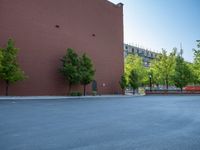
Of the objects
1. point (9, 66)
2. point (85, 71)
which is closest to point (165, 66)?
point (85, 71)

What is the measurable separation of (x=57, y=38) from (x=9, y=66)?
862cm

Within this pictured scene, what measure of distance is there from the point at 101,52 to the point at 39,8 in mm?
12121

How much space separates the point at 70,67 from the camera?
26625 millimetres

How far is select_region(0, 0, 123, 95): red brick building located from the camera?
24.2 m

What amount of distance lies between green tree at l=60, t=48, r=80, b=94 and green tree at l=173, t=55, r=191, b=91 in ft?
64.7

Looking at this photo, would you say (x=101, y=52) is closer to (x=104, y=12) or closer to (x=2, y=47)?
(x=104, y=12)

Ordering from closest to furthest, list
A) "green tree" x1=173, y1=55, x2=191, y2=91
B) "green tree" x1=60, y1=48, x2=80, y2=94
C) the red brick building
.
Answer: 1. the red brick building
2. "green tree" x1=60, y1=48, x2=80, y2=94
3. "green tree" x1=173, y1=55, x2=191, y2=91

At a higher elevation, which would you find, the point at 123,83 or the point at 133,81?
the point at 133,81

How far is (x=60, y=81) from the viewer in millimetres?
27859

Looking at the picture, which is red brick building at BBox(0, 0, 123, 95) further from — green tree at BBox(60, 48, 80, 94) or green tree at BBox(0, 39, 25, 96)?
green tree at BBox(0, 39, 25, 96)

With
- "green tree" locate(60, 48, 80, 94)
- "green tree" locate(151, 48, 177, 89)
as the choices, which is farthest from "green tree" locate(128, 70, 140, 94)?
"green tree" locate(60, 48, 80, 94)

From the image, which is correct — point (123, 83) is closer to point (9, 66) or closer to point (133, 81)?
point (133, 81)

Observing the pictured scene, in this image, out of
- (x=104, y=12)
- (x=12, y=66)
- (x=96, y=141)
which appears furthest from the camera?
(x=104, y=12)

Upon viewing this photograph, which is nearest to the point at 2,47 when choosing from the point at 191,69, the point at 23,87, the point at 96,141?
the point at 23,87
